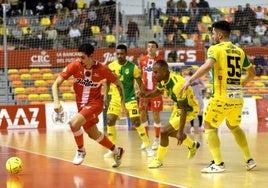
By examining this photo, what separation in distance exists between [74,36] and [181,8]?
5.35 m

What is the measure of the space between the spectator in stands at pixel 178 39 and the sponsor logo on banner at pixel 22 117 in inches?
267

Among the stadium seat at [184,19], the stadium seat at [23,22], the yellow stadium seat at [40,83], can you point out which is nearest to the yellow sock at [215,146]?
the yellow stadium seat at [40,83]

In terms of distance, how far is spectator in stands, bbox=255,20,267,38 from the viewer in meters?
28.6

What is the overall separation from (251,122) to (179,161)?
1200 cm

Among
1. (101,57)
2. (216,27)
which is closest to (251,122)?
(101,57)

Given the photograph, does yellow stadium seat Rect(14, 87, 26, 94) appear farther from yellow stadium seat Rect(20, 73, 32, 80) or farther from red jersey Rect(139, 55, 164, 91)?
red jersey Rect(139, 55, 164, 91)

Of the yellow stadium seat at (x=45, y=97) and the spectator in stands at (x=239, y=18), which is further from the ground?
the spectator in stands at (x=239, y=18)

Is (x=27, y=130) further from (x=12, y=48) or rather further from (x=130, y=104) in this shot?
(x=130, y=104)

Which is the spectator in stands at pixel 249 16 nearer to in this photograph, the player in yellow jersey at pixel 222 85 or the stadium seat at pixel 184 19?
the stadium seat at pixel 184 19

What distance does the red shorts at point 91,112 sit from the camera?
1159 centimetres

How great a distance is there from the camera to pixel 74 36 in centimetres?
2700

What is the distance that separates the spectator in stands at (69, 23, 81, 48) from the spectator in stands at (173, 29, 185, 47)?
12.5 ft

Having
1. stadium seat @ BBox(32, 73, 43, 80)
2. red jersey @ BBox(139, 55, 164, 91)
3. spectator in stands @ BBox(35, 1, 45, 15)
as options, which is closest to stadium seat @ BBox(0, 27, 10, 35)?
stadium seat @ BBox(32, 73, 43, 80)

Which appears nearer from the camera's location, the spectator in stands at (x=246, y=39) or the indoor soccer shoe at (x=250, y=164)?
the indoor soccer shoe at (x=250, y=164)
